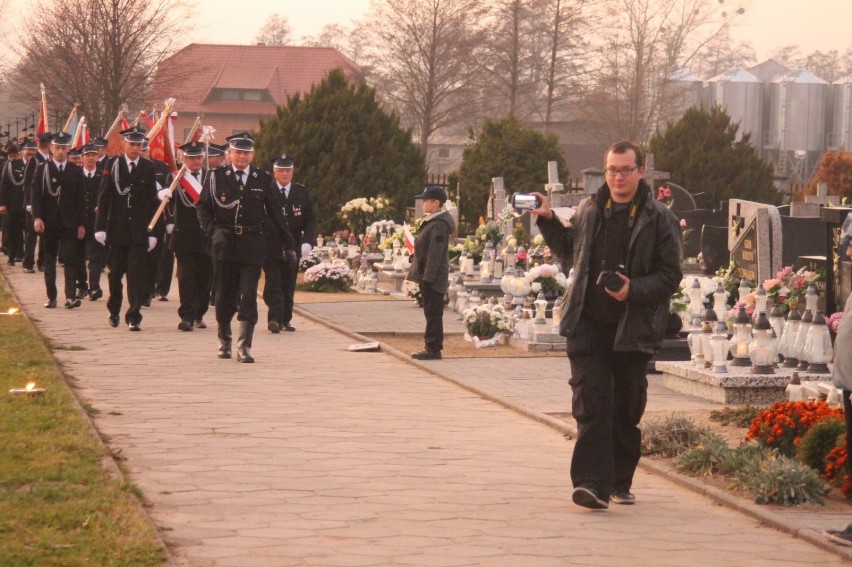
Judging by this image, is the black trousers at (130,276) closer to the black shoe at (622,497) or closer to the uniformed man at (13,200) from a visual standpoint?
the black shoe at (622,497)

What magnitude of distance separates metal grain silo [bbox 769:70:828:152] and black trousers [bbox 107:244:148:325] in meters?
57.4

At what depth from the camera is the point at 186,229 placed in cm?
1544

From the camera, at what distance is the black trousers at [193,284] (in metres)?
15.3

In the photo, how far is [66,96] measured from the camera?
36.8 metres

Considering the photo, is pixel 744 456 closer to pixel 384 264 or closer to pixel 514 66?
pixel 384 264

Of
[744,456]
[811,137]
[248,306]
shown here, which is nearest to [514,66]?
[811,137]

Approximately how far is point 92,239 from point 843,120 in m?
57.5

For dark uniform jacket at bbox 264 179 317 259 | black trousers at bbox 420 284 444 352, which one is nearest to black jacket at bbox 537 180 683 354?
black trousers at bbox 420 284 444 352

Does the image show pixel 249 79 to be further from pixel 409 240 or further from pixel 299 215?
pixel 299 215

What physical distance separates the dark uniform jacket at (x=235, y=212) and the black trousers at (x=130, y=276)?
6.80ft

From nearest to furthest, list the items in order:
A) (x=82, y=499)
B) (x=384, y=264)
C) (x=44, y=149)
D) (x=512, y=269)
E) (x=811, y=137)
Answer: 1. (x=82, y=499)
2. (x=512, y=269)
3. (x=44, y=149)
4. (x=384, y=264)
5. (x=811, y=137)

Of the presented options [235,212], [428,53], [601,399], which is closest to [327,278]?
[235,212]

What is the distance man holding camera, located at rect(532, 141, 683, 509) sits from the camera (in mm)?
7172

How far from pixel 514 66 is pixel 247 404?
51122 millimetres
